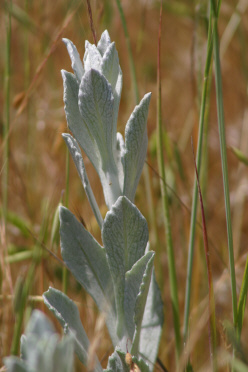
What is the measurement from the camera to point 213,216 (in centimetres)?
155

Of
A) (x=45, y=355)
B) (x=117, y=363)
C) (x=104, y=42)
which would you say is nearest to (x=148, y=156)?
(x=104, y=42)

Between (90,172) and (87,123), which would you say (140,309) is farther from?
(90,172)

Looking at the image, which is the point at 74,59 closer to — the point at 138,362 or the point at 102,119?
the point at 102,119

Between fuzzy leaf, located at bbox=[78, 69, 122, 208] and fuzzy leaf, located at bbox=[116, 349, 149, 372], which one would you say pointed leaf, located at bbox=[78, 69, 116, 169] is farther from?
fuzzy leaf, located at bbox=[116, 349, 149, 372]

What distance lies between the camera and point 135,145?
62cm

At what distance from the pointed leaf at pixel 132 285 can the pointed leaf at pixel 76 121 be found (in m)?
0.16

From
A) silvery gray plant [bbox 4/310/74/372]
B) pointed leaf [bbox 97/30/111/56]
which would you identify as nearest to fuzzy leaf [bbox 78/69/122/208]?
pointed leaf [bbox 97/30/111/56]

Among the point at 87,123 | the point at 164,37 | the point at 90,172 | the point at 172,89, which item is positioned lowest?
the point at 87,123

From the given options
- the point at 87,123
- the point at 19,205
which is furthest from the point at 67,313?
the point at 19,205

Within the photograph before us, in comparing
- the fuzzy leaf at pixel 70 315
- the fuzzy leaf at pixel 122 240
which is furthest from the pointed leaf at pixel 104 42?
the fuzzy leaf at pixel 70 315

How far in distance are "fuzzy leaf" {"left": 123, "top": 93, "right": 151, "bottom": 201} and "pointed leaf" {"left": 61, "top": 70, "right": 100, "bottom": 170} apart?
0.06 meters

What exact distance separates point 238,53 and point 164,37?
521mm

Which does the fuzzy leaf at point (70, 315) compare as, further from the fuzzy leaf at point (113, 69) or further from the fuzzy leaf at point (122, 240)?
the fuzzy leaf at point (113, 69)

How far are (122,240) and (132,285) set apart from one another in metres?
0.06
